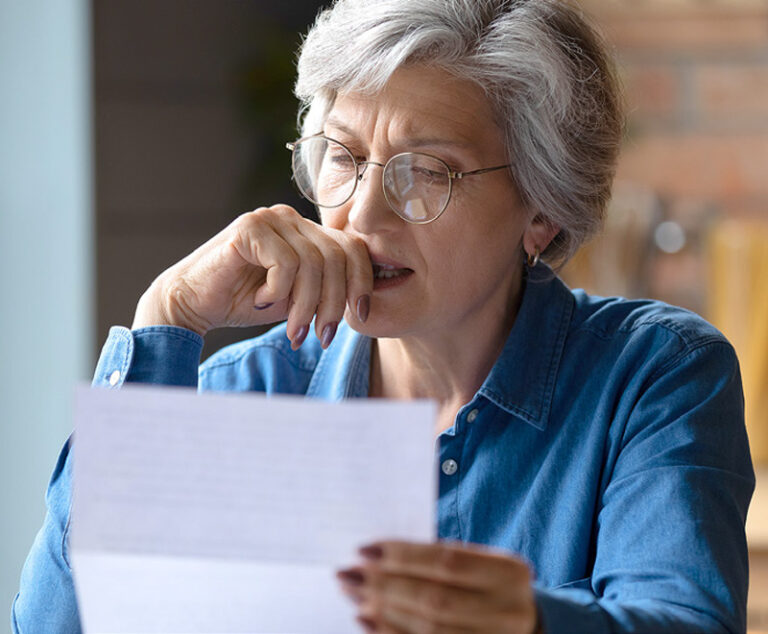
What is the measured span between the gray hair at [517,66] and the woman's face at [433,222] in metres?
0.02

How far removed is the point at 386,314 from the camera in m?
1.20

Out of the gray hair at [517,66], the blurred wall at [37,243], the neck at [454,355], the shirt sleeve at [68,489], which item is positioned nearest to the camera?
the shirt sleeve at [68,489]

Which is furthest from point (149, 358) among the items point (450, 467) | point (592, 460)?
point (592, 460)

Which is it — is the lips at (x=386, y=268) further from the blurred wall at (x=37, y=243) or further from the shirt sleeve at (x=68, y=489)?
the blurred wall at (x=37, y=243)

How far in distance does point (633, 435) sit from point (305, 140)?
1.82ft

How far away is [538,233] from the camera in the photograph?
1.36 meters

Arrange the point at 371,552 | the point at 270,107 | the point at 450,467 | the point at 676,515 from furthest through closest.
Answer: the point at 270,107 < the point at 450,467 < the point at 676,515 < the point at 371,552

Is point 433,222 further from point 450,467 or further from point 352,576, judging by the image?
point 352,576

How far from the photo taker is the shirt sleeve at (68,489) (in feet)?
3.58

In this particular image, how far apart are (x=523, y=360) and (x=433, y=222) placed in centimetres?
21

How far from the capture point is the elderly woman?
111cm

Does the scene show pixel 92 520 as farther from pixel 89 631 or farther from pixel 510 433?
pixel 510 433

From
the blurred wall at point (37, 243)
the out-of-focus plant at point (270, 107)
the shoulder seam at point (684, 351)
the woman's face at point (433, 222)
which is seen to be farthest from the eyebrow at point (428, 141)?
the out-of-focus plant at point (270, 107)

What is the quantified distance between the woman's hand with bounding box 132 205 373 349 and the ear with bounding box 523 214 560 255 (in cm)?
27
